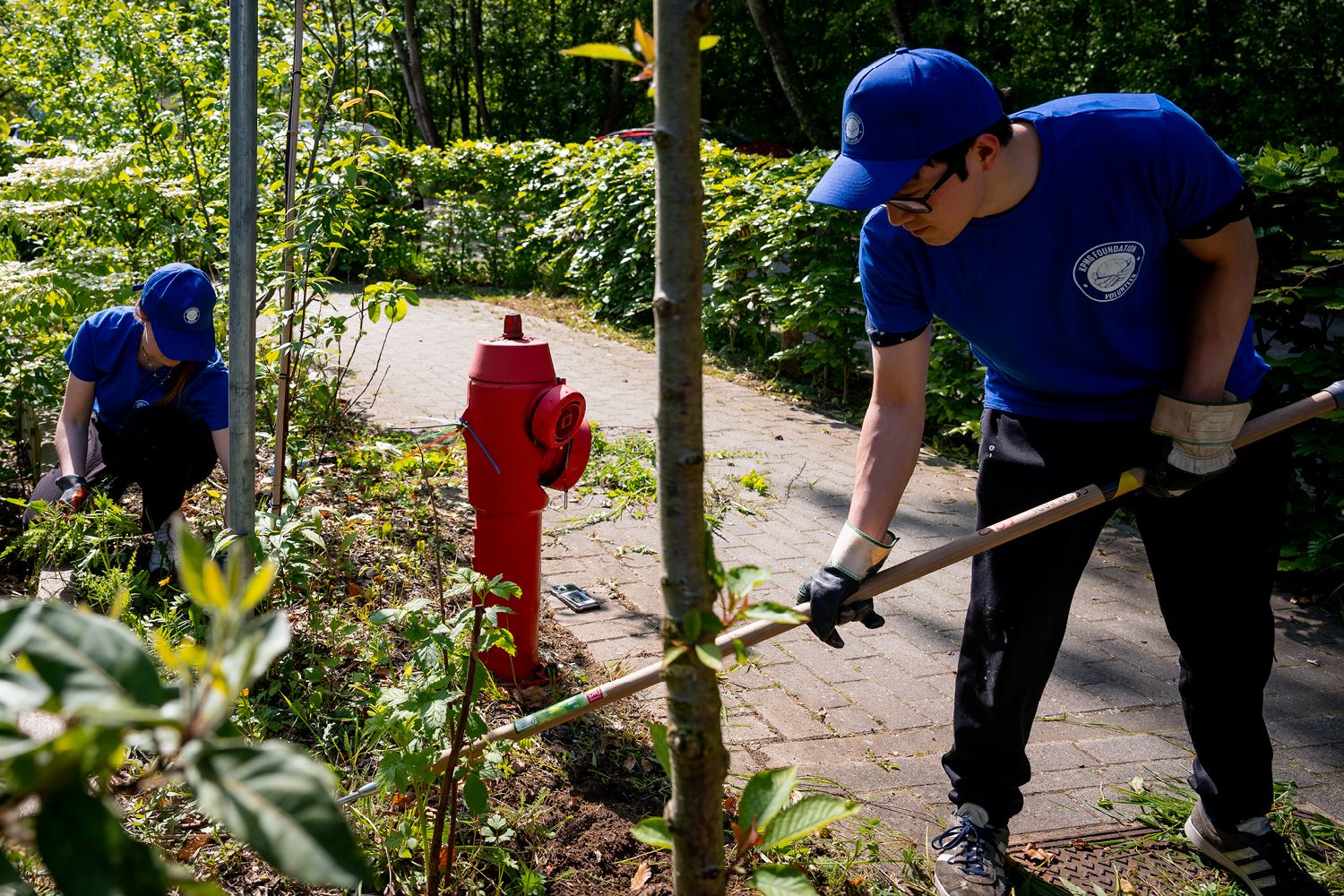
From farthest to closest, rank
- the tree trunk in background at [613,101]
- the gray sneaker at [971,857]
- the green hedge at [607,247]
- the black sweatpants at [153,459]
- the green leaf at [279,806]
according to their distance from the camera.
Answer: the tree trunk in background at [613,101], the green hedge at [607,247], the black sweatpants at [153,459], the gray sneaker at [971,857], the green leaf at [279,806]

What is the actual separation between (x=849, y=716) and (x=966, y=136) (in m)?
1.95

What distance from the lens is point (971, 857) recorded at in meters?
2.58

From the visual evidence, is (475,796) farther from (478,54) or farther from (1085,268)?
(478,54)

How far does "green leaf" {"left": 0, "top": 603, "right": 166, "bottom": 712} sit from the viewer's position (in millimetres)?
640

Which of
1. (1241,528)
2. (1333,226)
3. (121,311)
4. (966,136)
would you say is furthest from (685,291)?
(1333,226)

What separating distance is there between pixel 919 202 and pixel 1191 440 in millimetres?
841

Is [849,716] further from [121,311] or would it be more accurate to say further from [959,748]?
[121,311]

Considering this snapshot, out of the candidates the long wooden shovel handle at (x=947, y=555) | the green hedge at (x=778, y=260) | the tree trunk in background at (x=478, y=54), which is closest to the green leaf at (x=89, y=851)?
the long wooden shovel handle at (x=947, y=555)

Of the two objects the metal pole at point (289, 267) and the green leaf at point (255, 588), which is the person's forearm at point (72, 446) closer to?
Result: the metal pole at point (289, 267)

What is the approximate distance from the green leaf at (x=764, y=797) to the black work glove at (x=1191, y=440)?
164 centimetres

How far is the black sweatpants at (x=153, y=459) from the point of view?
400 cm

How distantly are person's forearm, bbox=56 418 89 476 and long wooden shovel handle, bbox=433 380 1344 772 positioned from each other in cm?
245

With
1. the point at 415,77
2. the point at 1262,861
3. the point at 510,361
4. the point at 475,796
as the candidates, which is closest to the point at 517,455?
the point at 510,361

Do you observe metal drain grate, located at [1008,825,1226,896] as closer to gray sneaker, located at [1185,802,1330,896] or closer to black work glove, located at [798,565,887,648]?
gray sneaker, located at [1185,802,1330,896]
